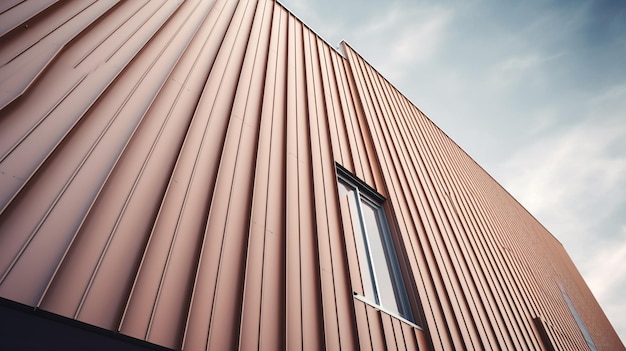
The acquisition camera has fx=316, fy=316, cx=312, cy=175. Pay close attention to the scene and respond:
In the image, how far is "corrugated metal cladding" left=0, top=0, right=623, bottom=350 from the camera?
1572 mm

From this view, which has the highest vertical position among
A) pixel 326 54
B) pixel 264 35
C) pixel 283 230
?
pixel 326 54

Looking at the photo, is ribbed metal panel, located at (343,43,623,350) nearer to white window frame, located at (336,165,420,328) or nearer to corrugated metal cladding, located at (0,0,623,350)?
corrugated metal cladding, located at (0,0,623,350)

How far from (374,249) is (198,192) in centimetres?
216

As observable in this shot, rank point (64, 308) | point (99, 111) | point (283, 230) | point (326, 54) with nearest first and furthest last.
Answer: point (64, 308) → point (99, 111) → point (283, 230) → point (326, 54)

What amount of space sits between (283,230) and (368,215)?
1704 millimetres

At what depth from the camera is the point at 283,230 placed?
256 cm

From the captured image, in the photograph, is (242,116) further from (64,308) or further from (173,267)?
(64,308)

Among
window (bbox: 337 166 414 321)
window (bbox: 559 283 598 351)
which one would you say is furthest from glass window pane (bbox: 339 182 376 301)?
window (bbox: 559 283 598 351)

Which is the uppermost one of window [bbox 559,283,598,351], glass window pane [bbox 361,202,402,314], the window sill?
window [bbox 559,283,598,351]

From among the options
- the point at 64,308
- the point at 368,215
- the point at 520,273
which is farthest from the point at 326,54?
the point at 520,273

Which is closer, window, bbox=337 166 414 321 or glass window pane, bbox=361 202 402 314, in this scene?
window, bbox=337 166 414 321

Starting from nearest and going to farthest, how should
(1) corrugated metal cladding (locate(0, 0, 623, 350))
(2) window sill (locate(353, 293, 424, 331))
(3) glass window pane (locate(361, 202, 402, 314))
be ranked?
(1) corrugated metal cladding (locate(0, 0, 623, 350)) < (2) window sill (locate(353, 293, 424, 331)) < (3) glass window pane (locate(361, 202, 402, 314))

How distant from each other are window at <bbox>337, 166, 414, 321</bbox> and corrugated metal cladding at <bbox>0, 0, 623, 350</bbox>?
0.44 feet

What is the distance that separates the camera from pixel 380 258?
3.60 meters
